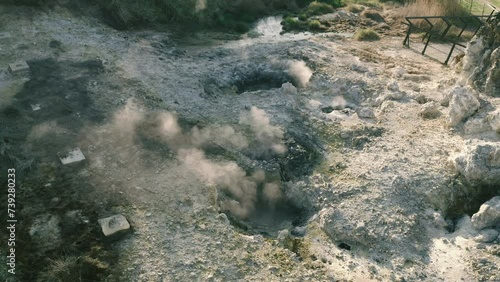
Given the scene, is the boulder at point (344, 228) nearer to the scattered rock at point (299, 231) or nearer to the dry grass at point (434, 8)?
the scattered rock at point (299, 231)

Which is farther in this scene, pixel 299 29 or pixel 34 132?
pixel 299 29

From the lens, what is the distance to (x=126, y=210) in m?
10.3

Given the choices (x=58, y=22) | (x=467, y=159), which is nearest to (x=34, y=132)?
(x=58, y=22)

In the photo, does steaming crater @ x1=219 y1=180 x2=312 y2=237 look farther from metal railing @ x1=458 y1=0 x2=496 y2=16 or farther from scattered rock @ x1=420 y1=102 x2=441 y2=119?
metal railing @ x1=458 y1=0 x2=496 y2=16

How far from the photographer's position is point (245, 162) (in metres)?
12.1

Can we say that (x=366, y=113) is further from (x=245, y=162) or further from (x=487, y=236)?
(x=487, y=236)

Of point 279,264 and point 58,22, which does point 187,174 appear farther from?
point 58,22

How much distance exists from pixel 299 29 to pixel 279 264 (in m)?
14.9

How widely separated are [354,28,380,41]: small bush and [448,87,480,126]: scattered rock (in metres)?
7.70

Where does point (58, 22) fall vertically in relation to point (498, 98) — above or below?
below

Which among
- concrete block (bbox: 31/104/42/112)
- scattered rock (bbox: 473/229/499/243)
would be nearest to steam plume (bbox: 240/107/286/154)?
scattered rock (bbox: 473/229/499/243)

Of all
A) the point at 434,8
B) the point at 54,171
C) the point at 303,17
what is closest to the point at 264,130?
the point at 54,171

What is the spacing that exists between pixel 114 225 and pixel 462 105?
10304mm

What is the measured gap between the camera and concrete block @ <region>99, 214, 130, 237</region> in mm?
9594
